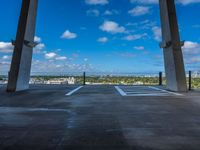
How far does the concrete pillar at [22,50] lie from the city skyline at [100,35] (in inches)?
173

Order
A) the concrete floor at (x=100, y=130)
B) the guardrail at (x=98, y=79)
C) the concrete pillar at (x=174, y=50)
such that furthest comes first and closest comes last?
the guardrail at (x=98, y=79) < the concrete pillar at (x=174, y=50) < the concrete floor at (x=100, y=130)

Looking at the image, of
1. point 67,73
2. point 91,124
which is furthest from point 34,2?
point 91,124

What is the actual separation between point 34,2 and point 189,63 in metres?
7.83

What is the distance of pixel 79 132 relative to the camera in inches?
132

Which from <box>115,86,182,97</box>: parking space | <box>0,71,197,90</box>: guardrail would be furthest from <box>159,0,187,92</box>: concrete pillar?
<box>0,71,197,90</box>: guardrail

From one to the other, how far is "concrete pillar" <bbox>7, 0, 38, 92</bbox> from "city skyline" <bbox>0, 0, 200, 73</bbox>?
439 cm

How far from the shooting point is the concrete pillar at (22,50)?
9.51 meters

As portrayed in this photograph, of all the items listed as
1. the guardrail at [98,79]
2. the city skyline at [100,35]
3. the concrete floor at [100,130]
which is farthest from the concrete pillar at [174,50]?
the guardrail at [98,79]

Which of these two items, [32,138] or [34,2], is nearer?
[32,138]

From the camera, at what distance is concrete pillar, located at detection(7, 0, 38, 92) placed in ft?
31.2

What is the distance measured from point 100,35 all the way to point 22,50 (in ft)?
46.5

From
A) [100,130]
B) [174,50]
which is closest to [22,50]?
[174,50]

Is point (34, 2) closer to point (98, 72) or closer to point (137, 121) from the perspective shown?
Result: point (98, 72)

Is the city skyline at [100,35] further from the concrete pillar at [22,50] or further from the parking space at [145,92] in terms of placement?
the parking space at [145,92]
